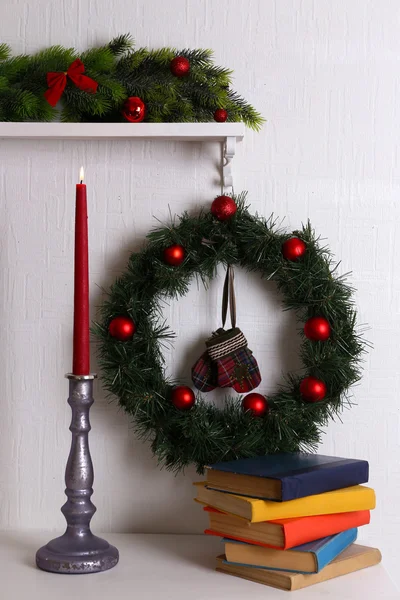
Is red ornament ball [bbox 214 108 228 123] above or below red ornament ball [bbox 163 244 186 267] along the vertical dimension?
above

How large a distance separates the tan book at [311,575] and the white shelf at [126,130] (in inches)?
25.7

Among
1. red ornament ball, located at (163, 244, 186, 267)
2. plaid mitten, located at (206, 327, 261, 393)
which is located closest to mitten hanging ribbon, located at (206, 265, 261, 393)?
plaid mitten, located at (206, 327, 261, 393)

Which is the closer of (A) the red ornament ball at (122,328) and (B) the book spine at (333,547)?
(B) the book spine at (333,547)

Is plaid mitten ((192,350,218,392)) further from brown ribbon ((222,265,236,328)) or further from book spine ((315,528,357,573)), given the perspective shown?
book spine ((315,528,357,573))

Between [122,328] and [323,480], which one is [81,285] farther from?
[323,480]

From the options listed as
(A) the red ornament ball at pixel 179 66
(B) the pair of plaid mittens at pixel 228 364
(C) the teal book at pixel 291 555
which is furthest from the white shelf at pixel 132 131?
(C) the teal book at pixel 291 555

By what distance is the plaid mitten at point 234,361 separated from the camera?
1.13 meters

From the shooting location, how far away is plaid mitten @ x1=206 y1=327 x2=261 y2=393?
1.13 m

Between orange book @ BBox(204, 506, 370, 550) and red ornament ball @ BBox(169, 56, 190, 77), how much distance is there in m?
0.70

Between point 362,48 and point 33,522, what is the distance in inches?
39.6

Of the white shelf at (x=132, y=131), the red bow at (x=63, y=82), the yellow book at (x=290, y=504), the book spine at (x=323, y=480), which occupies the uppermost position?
the red bow at (x=63, y=82)

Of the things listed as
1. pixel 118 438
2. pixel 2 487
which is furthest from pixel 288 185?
pixel 2 487

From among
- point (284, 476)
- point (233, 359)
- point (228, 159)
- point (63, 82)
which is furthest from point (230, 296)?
point (63, 82)

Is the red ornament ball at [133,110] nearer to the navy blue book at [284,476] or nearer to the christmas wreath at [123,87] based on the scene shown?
the christmas wreath at [123,87]
